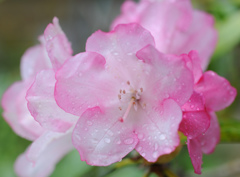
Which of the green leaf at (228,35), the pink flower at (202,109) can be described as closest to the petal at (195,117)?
the pink flower at (202,109)

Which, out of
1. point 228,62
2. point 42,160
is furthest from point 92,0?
point 42,160

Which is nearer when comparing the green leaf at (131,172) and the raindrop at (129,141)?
the raindrop at (129,141)

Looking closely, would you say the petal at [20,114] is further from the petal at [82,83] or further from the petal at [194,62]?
the petal at [194,62]

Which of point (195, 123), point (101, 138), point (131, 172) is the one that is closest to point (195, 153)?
point (195, 123)

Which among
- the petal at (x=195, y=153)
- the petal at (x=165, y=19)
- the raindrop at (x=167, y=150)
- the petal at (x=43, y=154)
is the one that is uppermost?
the petal at (x=165, y=19)

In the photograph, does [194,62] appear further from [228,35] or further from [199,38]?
[228,35]

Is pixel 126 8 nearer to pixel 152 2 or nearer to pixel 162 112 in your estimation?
pixel 152 2

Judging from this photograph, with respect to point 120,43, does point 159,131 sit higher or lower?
lower

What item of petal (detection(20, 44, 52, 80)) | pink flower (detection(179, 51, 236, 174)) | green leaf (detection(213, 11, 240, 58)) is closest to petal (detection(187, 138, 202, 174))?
pink flower (detection(179, 51, 236, 174))

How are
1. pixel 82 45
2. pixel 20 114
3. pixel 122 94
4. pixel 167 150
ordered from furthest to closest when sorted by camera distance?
pixel 82 45 → pixel 20 114 → pixel 122 94 → pixel 167 150
